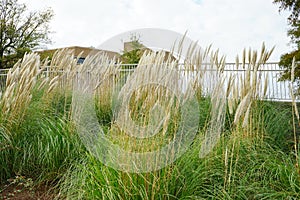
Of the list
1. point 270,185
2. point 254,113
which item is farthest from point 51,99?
point 270,185

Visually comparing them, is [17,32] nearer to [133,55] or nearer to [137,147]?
[133,55]

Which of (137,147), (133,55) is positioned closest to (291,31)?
(137,147)

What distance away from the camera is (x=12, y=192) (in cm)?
313

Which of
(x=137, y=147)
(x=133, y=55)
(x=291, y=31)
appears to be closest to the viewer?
(x=137, y=147)

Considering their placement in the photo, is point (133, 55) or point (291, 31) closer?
point (291, 31)

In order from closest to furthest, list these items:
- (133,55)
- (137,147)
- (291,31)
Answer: (137,147), (291,31), (133,55)

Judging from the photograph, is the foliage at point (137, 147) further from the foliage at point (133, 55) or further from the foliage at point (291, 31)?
the foliage at point (133, 55)

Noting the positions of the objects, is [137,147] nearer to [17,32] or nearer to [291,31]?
[291,31]

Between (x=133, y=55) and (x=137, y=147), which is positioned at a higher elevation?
(x=133, y=55)

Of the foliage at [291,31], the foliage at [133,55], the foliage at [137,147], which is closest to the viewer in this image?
the foliage at [137,147]

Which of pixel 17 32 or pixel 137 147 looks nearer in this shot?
pixel 137 147

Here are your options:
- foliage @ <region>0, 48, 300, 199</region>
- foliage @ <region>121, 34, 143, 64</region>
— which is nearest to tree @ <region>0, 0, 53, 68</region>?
foliage @ <region>121, 34, 143, 64</region>

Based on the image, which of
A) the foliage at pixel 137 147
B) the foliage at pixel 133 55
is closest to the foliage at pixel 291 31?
the foliage at pixel 137 147

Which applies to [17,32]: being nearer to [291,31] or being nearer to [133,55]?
[133,55]
